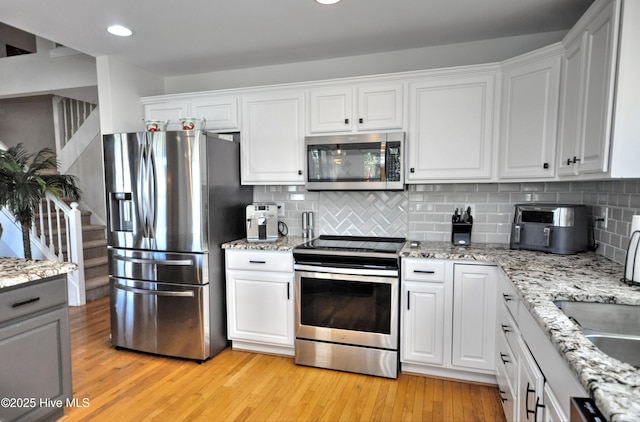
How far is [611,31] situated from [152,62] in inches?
130

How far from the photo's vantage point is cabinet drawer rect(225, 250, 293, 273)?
2.79 metres

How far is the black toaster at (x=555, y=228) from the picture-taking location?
2287 mm

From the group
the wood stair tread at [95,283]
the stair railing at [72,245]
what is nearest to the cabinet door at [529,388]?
the stair railing at [72,245]

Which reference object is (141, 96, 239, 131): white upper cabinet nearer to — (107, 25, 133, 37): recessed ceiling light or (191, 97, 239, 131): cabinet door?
(191, 97, 239, 131): cabinet door

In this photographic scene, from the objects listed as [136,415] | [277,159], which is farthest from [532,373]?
[277,159]

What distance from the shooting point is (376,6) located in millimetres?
2285

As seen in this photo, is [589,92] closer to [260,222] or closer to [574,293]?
[574,293]

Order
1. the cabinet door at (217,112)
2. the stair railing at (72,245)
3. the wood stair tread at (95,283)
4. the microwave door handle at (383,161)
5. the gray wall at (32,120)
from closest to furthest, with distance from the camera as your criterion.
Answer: the microwave door handle at (383,161) → the cabinet door at (217,112) → the stair railing at (72,245) → the wood stair tread at (95,283) → the gray wall at (32,120)

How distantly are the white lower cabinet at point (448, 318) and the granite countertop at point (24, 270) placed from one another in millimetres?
2072

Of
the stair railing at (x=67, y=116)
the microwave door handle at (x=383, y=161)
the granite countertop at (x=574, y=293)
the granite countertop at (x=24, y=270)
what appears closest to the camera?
the granite countertop at (x=574, y=293)

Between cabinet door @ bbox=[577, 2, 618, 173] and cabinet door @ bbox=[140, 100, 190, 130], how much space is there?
2.97 meters

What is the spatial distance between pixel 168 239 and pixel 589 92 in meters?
2.83

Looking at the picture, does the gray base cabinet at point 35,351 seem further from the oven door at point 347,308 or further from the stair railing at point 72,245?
the stair railing at point 72,245

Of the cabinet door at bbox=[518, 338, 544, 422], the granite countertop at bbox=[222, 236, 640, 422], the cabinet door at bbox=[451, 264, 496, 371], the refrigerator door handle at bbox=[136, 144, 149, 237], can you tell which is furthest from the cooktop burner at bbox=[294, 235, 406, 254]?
the refrigerator door handle at bbox=[136, 144, 149, 237]
